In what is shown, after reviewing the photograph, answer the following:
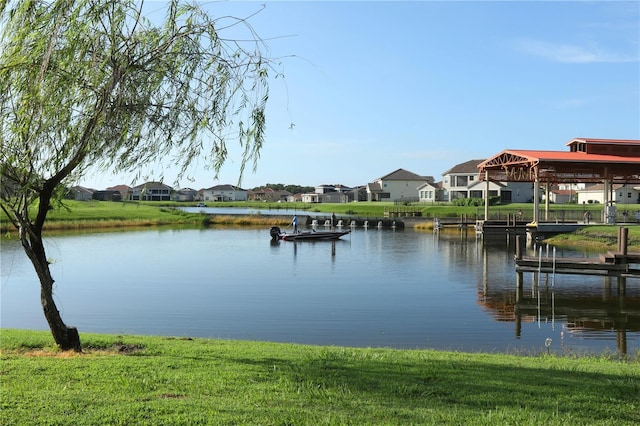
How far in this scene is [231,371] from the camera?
7.98 meters

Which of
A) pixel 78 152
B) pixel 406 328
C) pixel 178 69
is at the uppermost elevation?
pixel 178 69

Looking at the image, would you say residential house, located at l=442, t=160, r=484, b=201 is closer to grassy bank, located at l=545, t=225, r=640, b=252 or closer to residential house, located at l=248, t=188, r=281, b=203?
grassy bank, located at l=545, t=225, r=640, b=252

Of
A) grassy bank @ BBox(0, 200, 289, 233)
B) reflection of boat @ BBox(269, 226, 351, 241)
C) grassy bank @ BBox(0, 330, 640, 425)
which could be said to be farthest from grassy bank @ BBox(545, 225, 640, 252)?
grassy bank @ BBox(0, 200, 289, 233)

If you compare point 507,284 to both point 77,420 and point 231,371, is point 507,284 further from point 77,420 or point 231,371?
point 77,420

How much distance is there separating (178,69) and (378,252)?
3047cm

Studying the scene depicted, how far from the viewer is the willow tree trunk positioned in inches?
372

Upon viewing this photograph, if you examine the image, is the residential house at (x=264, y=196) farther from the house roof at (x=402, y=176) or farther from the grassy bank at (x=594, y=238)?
the grassy bank at (x=594, y=238)

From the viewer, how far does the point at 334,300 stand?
2044cm

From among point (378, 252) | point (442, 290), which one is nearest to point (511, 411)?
point (442, 290)

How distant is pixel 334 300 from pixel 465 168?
2959 inches

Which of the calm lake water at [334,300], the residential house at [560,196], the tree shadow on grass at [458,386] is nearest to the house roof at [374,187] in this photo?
the residential house at [560,196]

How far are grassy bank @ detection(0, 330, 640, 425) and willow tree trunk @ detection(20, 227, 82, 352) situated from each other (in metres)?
0.40

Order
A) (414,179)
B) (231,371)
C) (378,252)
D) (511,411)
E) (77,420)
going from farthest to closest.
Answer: (414,179)
(378,252)
(231,371)
(511,411)
(77,420)

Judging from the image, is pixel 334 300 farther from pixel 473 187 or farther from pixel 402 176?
pixel 402 176
